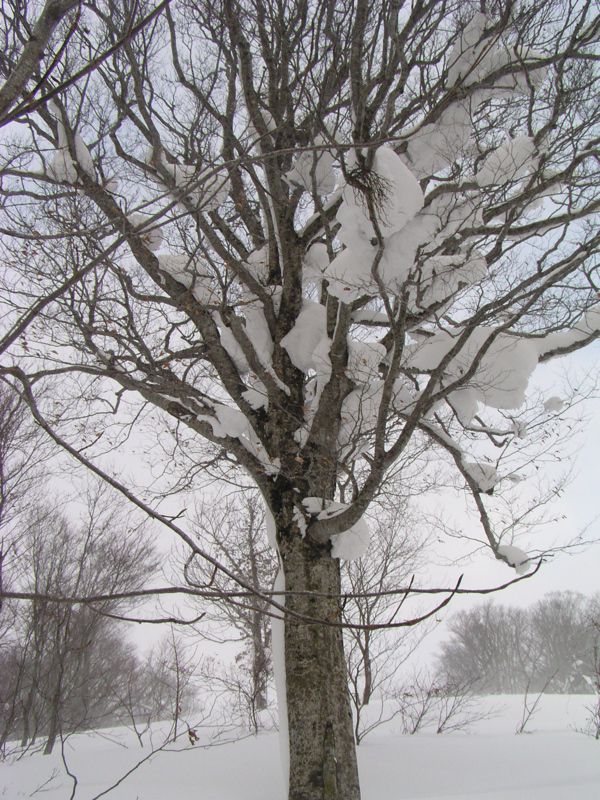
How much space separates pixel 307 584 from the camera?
4.31 m

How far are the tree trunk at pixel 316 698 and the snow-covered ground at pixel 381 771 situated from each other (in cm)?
92

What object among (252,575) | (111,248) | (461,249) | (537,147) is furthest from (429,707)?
(111,248)

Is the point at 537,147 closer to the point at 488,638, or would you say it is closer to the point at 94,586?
the point at 94,586

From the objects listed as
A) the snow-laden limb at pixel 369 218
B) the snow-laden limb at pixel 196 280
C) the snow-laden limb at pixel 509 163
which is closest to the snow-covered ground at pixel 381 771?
the snow-laden limb at pixel 369 218

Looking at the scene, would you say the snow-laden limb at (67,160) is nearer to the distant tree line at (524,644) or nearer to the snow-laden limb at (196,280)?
the snow-laden limb at (196,280)

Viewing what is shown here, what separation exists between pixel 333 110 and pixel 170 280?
2.44 metres

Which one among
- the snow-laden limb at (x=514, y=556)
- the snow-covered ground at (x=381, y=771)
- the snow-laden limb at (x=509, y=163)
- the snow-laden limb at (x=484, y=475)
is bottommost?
the snow-covered ground at (x=381, y=771)

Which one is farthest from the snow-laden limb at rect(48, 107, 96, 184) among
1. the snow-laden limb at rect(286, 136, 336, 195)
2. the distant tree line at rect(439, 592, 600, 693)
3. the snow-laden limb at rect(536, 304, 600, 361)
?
the distant tree line at rect(439, 592, 600, 693)

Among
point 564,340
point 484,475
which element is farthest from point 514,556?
point 564,340

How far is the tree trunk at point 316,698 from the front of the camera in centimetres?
382

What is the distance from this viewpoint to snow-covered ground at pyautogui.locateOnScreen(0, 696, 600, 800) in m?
4.77

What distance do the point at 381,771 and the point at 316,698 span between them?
7.75 feet

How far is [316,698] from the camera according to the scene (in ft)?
13.2

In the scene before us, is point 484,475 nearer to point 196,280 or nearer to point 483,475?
point 483,475
